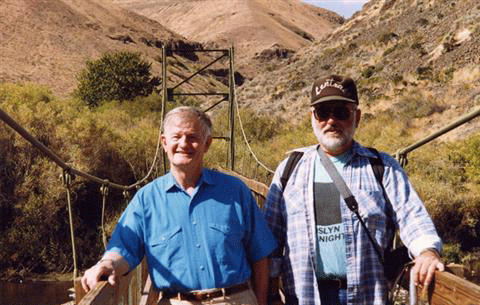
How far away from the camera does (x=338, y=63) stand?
28406 mm

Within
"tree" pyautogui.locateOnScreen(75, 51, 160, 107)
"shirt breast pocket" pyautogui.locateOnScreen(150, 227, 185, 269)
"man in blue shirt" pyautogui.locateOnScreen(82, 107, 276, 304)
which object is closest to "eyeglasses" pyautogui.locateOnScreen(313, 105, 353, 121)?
"man in blue shirt" pyautogui.locateOnScreen(82, 107, 276, 304)

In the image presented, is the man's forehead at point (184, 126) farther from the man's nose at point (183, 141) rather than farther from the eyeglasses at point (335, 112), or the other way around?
the eyeglasses at point (335, 112)

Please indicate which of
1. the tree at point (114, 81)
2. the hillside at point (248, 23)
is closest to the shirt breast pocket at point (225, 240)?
the tree at point (114, 81)

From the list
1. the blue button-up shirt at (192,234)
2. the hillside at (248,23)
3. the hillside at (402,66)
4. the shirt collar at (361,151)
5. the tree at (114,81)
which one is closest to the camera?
the blue button-up shirt at (192,234)

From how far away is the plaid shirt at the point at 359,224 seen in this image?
1.97 meters

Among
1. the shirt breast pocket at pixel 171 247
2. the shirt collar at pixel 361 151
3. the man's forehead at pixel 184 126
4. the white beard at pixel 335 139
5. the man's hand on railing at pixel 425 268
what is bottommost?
the man's hand on railing at pixel 425 268

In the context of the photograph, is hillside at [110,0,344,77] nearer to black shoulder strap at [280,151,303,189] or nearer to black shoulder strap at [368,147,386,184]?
black shoulder strap at [280,151,303,189]

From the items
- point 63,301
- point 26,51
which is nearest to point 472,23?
point 63,301

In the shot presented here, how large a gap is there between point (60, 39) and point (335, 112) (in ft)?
151

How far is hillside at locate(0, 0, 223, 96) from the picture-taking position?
39.0m

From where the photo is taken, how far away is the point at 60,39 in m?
45.5

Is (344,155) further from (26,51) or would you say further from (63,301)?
(26,51)

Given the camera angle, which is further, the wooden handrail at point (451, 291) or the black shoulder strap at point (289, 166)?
the black shoulder strap at point (289, 166)

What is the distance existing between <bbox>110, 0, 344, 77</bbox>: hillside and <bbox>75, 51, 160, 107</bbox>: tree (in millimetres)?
37334
